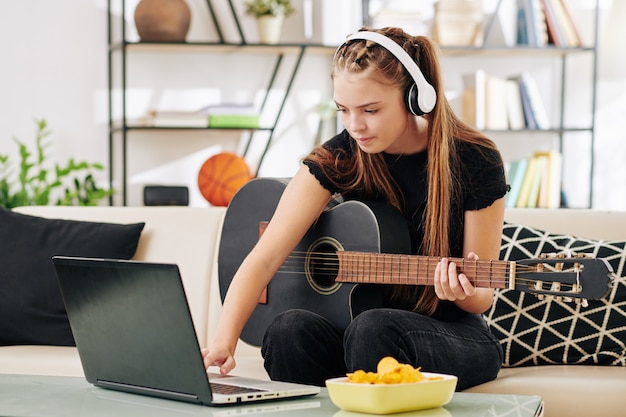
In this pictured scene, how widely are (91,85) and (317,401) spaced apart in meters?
2.94

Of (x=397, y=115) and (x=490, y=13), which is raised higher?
(x=490, y=13)

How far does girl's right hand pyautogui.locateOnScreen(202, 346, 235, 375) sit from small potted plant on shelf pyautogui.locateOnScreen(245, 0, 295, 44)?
8.37 ft

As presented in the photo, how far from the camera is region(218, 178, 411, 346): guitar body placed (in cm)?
194

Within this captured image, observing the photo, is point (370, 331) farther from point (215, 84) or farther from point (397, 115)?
point (215, 84)

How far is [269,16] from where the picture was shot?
13.3 feet

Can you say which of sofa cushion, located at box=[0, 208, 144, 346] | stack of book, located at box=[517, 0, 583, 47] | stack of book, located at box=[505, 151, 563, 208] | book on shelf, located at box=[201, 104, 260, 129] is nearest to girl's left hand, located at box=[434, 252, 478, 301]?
sofa cushion, located at box=[0, 208, 144, 346]

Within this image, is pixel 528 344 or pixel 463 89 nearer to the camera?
pixel 528 344

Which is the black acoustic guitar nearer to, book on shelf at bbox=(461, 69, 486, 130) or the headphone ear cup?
the headphone ear cup

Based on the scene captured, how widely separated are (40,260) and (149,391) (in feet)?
3.72

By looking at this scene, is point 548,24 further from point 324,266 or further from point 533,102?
point 324,266

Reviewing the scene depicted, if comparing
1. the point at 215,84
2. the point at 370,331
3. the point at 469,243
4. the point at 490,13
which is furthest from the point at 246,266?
the point at 490,13

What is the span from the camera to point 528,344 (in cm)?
219

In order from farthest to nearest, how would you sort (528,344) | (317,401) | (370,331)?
(528,344)
(370,331)
(317,401)

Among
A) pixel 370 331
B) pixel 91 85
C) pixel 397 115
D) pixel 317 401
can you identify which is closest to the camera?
pixel 317 401
